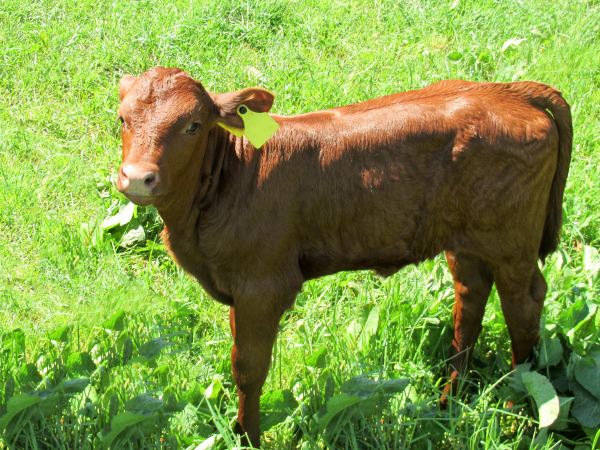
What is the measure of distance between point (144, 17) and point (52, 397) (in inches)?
173

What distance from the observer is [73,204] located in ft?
16.0

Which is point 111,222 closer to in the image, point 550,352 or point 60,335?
point 60,335

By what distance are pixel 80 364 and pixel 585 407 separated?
2.67 m

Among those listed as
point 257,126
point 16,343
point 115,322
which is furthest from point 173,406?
point 257,126

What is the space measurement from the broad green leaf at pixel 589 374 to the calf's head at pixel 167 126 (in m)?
2.18

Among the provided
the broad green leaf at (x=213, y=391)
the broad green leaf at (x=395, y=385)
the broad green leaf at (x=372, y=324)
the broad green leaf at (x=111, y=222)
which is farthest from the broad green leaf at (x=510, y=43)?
the broad green leaf at (x=213, y=391)

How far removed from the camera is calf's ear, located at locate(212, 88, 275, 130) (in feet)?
9.77

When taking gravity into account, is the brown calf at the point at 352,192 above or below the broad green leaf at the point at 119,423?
above

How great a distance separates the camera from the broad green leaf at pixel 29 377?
3.15 m

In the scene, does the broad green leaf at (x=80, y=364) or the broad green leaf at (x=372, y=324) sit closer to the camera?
the broad green leaf at (x=80, y=364)

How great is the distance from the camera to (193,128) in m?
2.84

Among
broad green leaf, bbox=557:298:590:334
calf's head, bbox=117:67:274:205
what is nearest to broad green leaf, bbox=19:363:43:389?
calf's head, bbox=117:67:274:205

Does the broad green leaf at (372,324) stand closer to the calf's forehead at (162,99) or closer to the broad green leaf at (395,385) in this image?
the broad green leaf at (395,385)

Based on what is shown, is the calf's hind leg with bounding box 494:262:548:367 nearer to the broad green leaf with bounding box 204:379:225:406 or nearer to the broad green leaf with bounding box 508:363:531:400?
the broad green leaf with bounding box 508:363:531:400
